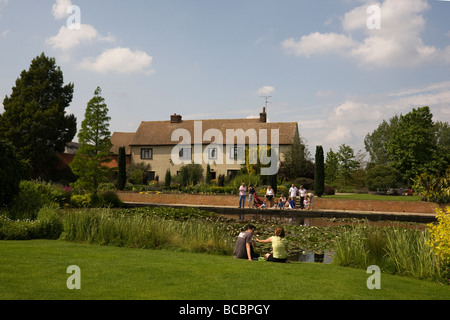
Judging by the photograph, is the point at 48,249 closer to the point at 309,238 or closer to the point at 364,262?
the point at 364,262

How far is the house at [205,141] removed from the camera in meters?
43.5

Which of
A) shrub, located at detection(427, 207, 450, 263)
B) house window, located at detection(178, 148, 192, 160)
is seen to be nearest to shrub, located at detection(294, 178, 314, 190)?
house window, located at detection(178, 148, 192, 160)

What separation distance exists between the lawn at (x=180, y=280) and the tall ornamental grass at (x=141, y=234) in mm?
1913

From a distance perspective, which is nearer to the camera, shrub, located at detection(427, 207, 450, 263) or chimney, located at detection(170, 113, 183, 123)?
shrub, located at detection(427, 207, 450, 263)

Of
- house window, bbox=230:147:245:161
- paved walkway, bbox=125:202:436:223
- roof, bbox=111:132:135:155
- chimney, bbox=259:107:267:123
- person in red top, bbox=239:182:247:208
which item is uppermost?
chimney, bbox=259:107:267:123

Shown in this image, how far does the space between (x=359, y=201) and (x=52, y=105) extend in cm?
3269

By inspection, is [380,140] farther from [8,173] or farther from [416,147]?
[8,173]

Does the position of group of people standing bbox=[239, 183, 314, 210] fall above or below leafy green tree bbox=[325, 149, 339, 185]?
below

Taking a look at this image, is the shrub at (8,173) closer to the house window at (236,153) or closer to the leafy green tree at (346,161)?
the house window at (236,153)

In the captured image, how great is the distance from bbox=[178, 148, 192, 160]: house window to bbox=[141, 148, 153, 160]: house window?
3852mm

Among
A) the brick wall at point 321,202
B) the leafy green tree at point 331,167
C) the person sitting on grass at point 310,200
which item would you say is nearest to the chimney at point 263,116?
the leafy green tree at point 331,167

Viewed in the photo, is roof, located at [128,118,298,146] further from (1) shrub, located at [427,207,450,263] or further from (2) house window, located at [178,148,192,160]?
(1) shrub, located at [427,207,450,263]

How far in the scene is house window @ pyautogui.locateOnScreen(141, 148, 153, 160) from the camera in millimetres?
47312
